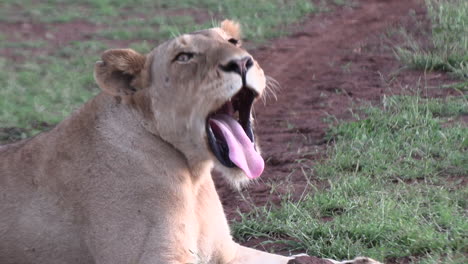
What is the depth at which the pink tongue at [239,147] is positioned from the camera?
3766mm

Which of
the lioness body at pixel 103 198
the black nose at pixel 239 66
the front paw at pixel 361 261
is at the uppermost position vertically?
the black nose at pixel 239 66

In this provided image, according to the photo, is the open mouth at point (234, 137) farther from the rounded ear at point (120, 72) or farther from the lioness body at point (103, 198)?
the rounded ear at point (120, 72)

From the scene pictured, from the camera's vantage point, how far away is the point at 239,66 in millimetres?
3611

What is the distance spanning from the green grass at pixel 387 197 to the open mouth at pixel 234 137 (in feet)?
2.33

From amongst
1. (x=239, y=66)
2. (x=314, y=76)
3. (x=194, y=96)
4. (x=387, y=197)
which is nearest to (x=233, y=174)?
(x=194, y=96)

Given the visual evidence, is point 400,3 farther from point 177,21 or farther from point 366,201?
point 366,201

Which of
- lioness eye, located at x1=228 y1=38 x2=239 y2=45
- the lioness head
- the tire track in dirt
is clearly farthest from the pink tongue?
the tire track in dirt

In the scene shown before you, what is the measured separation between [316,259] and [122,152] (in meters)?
0.99

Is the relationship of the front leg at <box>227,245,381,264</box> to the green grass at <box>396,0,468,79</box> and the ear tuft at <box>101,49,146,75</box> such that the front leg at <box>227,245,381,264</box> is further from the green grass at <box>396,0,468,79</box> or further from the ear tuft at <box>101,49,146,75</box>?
the green grass at <box>396,0,468,79</box>

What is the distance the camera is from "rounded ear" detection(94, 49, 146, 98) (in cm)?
384

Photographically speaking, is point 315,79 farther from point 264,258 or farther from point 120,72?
point 120,72

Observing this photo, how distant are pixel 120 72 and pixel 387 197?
65.4 inches

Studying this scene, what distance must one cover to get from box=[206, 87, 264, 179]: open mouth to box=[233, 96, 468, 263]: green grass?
0.71 meters

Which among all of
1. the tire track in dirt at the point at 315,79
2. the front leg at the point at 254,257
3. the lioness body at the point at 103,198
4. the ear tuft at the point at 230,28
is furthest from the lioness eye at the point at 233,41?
the tire track in dirt at the point at 315,79
